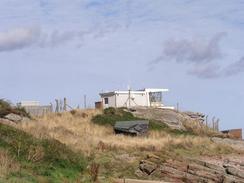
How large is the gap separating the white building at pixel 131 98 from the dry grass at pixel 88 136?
1283cm

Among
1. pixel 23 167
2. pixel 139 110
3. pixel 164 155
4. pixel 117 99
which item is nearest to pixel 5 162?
pixel 23 167

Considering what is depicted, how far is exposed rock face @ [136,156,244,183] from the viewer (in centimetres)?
2606

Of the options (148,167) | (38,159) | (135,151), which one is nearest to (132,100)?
(135,151)

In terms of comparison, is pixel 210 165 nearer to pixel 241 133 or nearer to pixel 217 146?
pixel 217 146

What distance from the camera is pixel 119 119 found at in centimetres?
4975

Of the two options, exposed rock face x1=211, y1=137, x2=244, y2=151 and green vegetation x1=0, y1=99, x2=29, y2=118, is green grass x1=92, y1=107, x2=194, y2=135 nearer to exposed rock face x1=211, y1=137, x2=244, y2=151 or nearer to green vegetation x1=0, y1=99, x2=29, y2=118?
exposed rock face x1=211, y1=137, x2=244, y2=151

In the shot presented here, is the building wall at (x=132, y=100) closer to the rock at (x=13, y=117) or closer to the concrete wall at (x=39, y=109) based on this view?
the concrete wall at (x=39, y=109)

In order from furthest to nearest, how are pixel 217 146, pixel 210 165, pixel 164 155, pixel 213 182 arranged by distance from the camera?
pixel 217 146 → pixel 164 155 → pixel 210 165 → pixel 213 182

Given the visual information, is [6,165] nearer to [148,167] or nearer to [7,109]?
[148,167]

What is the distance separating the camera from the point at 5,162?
1546 centimetres

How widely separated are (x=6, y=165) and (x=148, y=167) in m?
12.9

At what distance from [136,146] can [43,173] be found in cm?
1750

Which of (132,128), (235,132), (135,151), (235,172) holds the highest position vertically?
(132,128)

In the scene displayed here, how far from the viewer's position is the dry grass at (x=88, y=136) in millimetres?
31127
